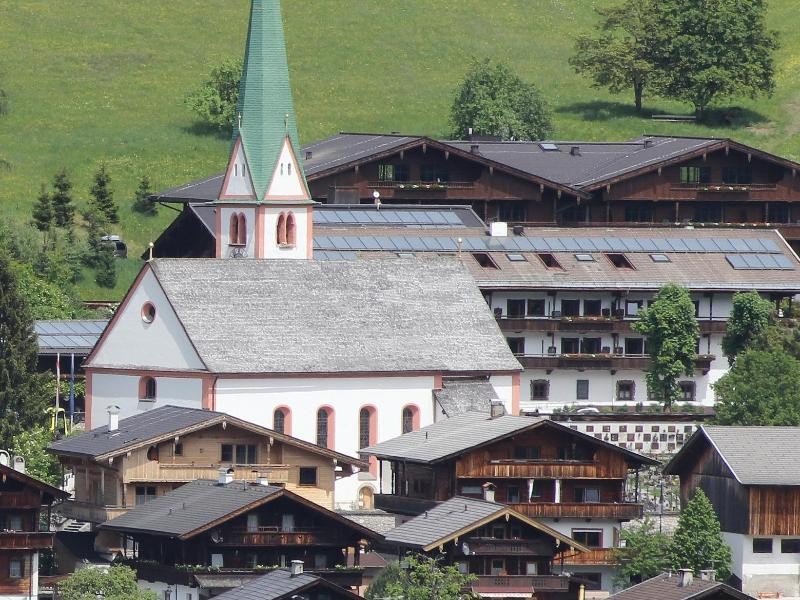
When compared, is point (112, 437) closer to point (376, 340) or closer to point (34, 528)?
point (34, 528)

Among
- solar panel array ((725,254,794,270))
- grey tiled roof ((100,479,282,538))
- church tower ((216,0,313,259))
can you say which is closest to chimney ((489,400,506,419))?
grey tiled roof ((100,479,282,538))

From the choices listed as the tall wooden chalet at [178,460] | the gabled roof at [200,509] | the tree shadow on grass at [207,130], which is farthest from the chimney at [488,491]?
the tree shadow on grass at [207,130]

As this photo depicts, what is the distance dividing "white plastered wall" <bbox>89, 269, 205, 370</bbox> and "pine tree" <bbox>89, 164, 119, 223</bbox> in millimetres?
45316

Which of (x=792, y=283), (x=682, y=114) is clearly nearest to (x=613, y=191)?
(x=792, y=283)

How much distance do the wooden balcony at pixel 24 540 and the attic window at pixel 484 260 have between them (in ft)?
128

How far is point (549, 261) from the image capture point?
415 ft

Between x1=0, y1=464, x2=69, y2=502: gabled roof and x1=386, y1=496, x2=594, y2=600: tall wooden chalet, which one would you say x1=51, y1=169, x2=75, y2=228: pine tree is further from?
x1=386, y1=496, x2=594, y2=600: tall wooden chalet

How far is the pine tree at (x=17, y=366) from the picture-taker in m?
112

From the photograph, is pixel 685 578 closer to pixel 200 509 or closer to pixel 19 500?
pixel 200 509

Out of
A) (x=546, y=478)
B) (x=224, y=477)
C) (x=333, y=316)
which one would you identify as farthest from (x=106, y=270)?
(x=224, y=477)

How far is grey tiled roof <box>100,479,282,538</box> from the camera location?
85562mm

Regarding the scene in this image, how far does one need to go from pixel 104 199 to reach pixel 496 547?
73.5 metres

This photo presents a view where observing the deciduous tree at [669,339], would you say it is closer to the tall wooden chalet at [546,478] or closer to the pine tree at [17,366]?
the pine tree at [17,366]

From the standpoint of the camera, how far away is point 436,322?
4471 inches
